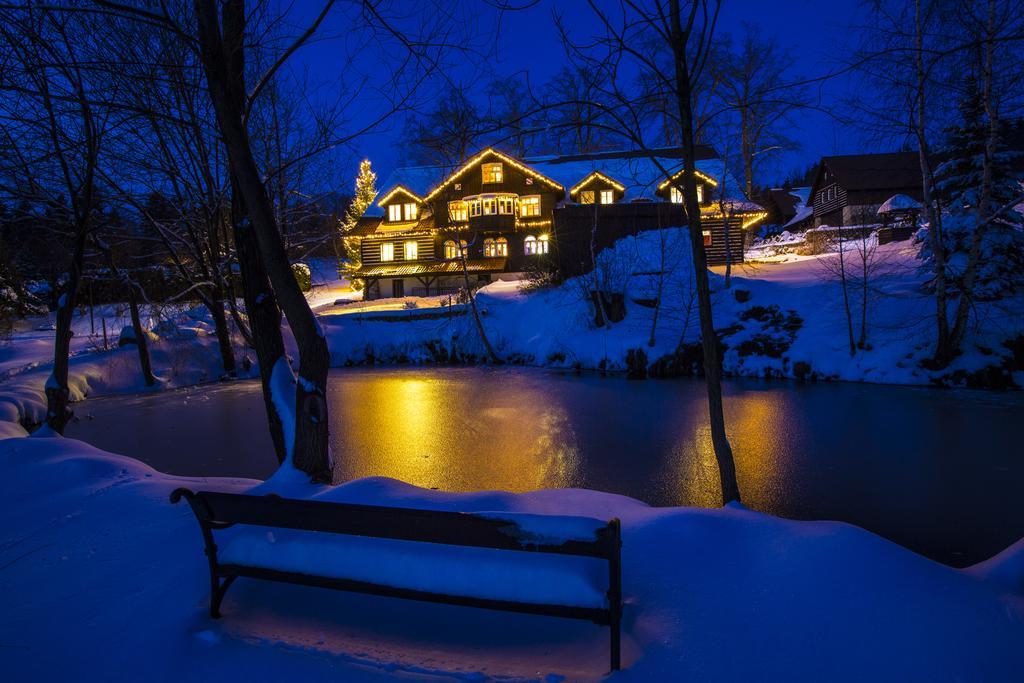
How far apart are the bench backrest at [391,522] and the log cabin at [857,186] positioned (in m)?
37.3

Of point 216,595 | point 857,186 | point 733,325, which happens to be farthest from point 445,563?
point 857,186

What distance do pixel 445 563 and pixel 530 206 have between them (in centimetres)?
3546

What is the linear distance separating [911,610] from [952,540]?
4170mm

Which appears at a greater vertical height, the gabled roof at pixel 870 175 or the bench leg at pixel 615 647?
the gabled roof at pixel 870 175

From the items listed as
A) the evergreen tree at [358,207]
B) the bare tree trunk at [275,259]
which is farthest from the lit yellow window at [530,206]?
the bare tree trunk at [275,259]

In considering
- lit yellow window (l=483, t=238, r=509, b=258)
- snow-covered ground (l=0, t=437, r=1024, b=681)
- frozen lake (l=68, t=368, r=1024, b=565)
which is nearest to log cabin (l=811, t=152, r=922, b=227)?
lit yellow window (l=483, t=238, r=509, b=258)

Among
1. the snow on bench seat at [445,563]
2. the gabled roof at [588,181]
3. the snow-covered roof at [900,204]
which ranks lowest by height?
the snow on bench seat at [445,563]

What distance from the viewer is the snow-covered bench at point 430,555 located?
2914 millimetres

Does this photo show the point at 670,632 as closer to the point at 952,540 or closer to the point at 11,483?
the point at 952,540

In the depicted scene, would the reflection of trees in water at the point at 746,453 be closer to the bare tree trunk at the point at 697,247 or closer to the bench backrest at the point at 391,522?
the bare tree trunk at the point at 697,247

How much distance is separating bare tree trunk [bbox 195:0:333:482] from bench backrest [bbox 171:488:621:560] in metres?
1.94

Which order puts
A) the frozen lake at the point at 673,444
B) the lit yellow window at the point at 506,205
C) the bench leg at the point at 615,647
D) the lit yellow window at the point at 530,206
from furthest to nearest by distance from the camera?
the lit yellow window at the point at 506,205, the lit yellow window at the point at 530,206, the frozen lake at the point at 673,444, the bench leg at the point at 615,647

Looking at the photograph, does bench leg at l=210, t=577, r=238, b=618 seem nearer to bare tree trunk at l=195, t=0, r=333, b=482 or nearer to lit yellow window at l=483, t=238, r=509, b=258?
bare tree trunk at l=195, t=0, r=333, b=482

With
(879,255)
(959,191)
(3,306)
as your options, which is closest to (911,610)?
(959,191)
